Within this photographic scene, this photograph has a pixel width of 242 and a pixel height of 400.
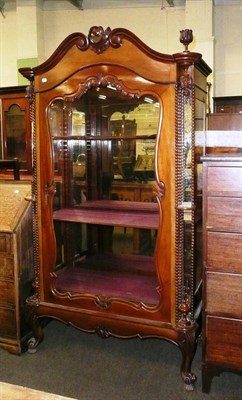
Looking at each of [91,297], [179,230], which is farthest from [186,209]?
[91,297]

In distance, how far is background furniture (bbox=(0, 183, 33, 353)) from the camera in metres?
2.57

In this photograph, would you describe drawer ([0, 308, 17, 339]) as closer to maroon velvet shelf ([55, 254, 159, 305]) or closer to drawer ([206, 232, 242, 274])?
maroon velvet shelf ([55, 254, 159, 305])

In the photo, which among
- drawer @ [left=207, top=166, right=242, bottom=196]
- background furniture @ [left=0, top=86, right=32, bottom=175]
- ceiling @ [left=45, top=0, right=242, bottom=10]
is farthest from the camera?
ceiling @ [left=45, top=0, right=242, bottom=10]

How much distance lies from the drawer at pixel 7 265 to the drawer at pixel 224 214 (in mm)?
1343

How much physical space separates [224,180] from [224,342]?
916 mm

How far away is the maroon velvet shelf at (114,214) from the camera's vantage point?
249cm

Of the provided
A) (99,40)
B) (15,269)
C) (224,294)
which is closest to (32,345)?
(15,269)

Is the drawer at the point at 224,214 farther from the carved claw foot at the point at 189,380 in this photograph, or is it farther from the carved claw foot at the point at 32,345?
the carved claw foot at the point at 32,345

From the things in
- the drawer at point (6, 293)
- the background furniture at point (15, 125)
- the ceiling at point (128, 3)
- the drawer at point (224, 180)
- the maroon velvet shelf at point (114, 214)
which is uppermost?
the ceiling at point (128, 3)

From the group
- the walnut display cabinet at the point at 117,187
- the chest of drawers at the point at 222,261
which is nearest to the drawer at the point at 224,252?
the chest of drawers at the point at 222,261

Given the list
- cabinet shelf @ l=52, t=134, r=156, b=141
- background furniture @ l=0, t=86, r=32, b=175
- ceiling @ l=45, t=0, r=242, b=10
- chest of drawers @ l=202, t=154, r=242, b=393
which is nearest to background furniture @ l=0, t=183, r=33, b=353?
cabinet shelf @ l=52, t=134, r=156, b=141

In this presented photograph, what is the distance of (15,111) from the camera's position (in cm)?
571

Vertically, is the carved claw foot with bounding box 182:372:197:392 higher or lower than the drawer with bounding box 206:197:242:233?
lower

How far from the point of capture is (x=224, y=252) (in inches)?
82.1
